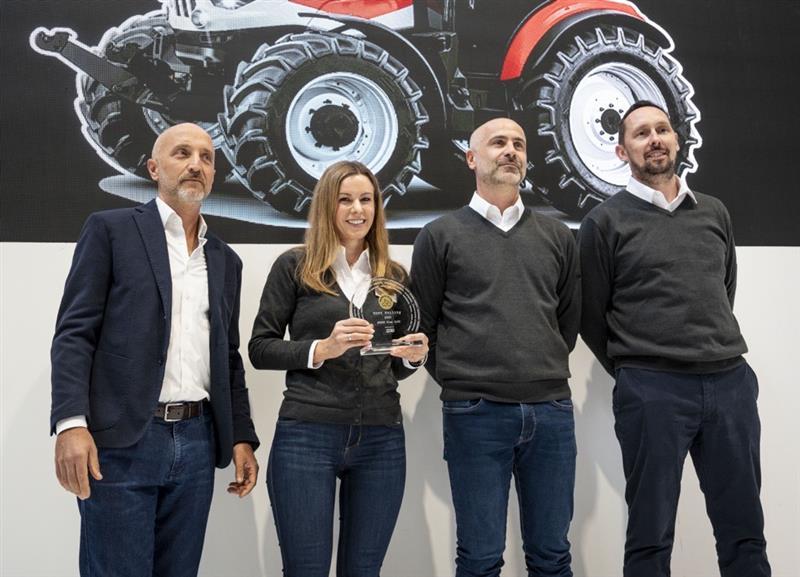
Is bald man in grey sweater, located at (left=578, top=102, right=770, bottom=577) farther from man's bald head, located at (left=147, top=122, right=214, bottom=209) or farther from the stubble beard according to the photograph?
man's bald head, located at (left=147, top=122, right=214, bottom=209)

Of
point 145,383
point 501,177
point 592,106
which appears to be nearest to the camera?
point 145,383

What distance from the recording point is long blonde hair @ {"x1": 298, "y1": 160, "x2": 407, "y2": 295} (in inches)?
86.6

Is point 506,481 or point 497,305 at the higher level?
point 497,305

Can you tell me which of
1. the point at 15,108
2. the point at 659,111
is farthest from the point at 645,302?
the point at 15,108

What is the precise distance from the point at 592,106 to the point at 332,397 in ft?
6.49

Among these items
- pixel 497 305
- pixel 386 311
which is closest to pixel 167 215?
pixel 386 311

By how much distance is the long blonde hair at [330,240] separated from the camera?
2199mm

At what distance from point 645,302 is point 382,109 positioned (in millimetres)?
1386

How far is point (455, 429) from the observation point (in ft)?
7.50

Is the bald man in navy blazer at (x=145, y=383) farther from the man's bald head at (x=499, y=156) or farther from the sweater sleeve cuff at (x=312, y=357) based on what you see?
the man's bald head at (x=499, y=156)

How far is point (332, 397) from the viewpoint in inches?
83.0

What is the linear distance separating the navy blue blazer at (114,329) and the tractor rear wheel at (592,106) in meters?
1.85

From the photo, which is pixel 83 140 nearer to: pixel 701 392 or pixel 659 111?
pixel 659 111

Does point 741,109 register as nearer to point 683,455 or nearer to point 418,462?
point 683,455
